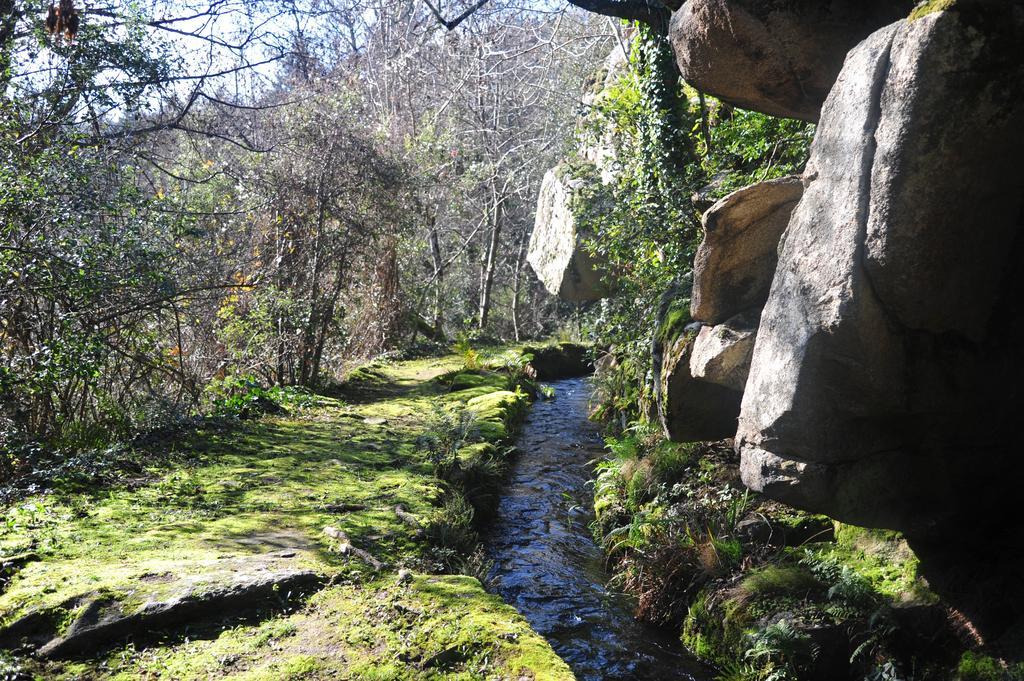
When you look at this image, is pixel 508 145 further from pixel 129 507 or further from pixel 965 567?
pixel 965 567

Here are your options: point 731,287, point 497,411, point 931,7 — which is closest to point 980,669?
point 731,287

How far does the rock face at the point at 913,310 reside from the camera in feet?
12.7

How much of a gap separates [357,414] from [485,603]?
6043mm

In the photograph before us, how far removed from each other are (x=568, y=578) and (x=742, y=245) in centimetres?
329

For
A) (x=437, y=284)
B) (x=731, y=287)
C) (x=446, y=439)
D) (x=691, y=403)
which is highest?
(x=437, y=284)

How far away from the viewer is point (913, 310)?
13.5 ft

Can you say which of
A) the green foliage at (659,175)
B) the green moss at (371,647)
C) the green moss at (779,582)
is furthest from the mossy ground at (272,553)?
the green foliage at (659,175)

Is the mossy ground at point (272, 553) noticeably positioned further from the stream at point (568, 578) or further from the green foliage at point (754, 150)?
the green foliage at point (754, 150)

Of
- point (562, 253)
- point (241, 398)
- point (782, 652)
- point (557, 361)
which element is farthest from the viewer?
point (557, 361)

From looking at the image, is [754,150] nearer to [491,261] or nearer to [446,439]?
[446,439]

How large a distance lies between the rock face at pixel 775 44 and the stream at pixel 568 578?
14.1 ft

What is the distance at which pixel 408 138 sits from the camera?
17.5m

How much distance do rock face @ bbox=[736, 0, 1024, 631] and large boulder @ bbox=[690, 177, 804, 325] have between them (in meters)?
1.18

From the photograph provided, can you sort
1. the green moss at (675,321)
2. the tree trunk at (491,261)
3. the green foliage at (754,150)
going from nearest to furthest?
1. the green moss at (675,321)
2. the green foliage at (754,150)
3. the tree trunk at (491,261)
